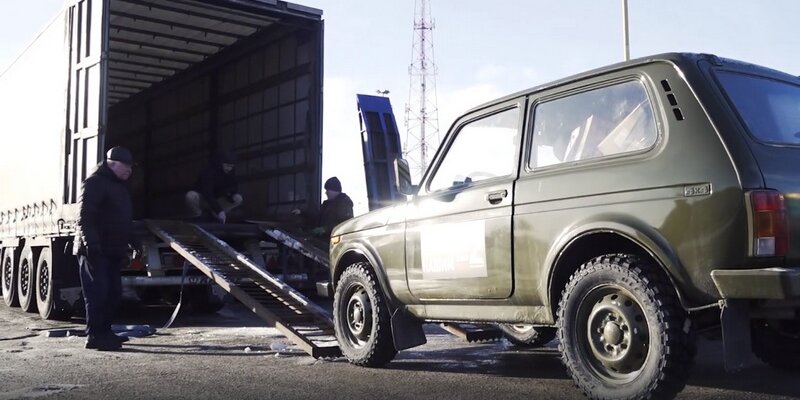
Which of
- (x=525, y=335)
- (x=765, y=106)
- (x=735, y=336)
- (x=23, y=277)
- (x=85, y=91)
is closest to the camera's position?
(x=735, y=336)

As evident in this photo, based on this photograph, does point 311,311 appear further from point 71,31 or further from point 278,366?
point 71,31

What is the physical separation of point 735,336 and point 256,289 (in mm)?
4965

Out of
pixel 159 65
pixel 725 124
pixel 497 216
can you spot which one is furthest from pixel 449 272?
pixel 159 65

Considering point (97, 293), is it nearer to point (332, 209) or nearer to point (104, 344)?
point (104, 344)

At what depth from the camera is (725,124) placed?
3.71 meters

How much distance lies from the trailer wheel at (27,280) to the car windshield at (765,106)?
30.3ft

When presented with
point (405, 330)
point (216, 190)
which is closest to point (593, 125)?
point (405, 330)

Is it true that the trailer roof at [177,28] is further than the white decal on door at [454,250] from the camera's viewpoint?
Yes

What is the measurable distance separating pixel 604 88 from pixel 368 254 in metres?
2.32

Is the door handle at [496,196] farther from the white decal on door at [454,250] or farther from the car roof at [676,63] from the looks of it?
the car roof at [676,63]

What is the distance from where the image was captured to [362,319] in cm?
593

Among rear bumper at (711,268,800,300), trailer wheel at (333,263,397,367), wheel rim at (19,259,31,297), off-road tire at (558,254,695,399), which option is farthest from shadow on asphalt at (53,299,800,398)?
wheel rim at (19,259,31,297)

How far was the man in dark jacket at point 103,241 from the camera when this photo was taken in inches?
273


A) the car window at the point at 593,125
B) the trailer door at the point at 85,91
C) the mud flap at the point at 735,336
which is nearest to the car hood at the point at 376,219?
the car window at the point at 593,125
